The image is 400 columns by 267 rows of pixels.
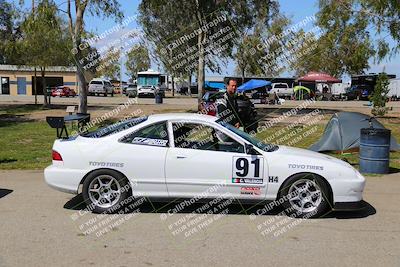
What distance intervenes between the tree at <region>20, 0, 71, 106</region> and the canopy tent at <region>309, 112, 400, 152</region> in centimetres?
1349

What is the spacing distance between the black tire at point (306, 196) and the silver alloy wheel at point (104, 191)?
88.0 inches

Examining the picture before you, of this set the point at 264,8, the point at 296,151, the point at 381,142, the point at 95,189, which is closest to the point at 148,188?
the point at 95,189

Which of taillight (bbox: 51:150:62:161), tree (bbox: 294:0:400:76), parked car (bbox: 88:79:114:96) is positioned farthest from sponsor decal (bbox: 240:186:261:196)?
parked car (bbox: 88:79:114:96)

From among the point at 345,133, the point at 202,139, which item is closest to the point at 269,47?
the point at 345,133

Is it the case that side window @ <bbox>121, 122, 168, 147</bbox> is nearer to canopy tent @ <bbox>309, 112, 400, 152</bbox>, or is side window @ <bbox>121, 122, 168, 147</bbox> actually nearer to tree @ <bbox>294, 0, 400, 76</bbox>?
canopy tent @ <bbox>309, 112, 400, 152</bbox>

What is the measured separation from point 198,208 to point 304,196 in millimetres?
1490

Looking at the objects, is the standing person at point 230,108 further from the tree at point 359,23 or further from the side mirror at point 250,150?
the tree at point 359,23

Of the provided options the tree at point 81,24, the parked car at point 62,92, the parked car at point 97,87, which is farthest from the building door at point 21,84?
the tree at point 81,24

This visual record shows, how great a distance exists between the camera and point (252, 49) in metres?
48.2

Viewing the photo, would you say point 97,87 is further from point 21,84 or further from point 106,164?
point 106,164

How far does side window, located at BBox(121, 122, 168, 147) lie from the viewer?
666cm

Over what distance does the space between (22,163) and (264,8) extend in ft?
67.9

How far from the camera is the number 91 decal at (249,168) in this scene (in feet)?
21.2

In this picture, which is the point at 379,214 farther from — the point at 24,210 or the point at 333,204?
the point at 24,210
